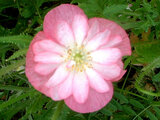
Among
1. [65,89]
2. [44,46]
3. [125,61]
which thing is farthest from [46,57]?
[125,61]

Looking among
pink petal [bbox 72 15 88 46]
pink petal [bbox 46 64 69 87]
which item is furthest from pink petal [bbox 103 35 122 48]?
pink petal [bbox 46 64 69 87]

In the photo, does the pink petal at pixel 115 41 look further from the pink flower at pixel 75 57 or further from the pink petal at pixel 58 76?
the pink petal at pixel 58 76

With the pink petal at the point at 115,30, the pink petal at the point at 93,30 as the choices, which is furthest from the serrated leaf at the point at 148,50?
the pink petal at the point at 93,30

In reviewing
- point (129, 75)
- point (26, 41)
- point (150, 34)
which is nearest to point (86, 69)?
point (26, 41)

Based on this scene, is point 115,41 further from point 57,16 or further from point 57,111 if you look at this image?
point 57,111

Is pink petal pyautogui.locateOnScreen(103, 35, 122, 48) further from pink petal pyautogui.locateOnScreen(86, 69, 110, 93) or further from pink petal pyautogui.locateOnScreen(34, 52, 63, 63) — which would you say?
pink petal pyautogui.locateOnScreen(34, 52, 63, 63)
